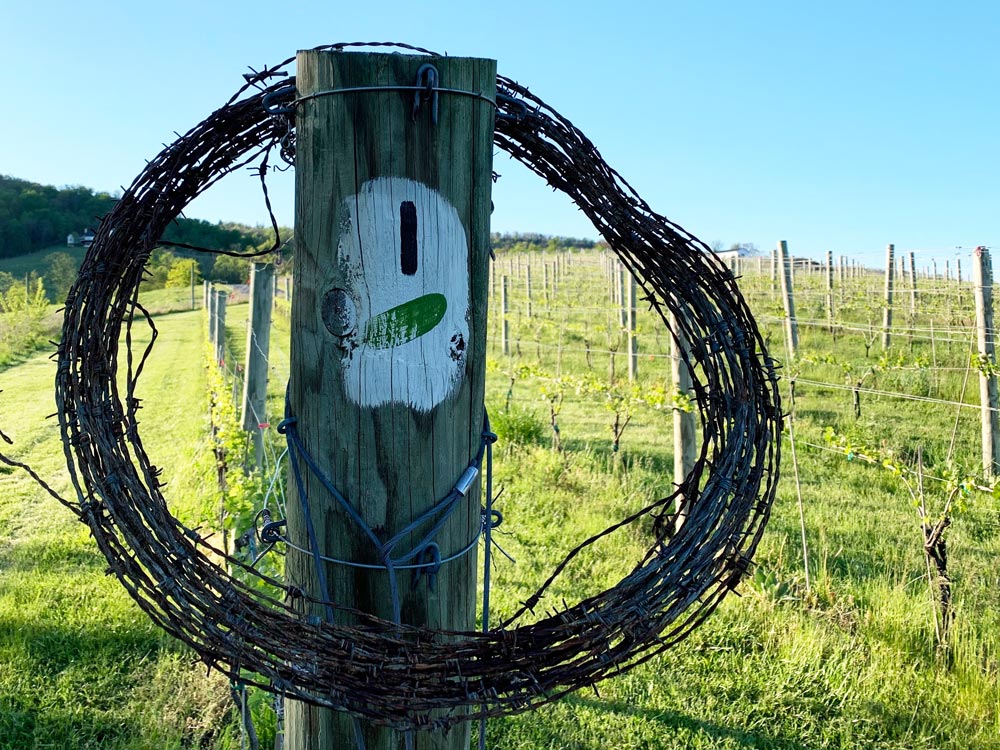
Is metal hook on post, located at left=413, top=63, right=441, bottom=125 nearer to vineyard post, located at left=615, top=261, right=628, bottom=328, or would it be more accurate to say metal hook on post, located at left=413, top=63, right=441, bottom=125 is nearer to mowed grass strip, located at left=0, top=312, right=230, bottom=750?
mowed grass strip, located at left=0, top=312, right=230, bottom=750

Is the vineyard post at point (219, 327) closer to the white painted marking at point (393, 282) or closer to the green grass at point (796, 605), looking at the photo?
the green grass at point (796, 605)

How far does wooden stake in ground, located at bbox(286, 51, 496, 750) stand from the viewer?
5.07 ft

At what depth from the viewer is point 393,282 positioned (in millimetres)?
1547

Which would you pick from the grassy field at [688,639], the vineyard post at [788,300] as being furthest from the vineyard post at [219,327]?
the vineyard post at [788,300]

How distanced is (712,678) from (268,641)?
9.92 ft

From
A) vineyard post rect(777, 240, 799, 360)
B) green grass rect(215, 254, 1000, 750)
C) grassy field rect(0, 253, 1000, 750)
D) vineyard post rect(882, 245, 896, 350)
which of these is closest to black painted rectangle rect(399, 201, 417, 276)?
grassy field rect(0, 253, 1000, 750)

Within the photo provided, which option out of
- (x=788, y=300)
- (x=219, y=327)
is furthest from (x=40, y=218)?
(x=788, y=300)

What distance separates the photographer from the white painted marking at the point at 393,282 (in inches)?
60.9

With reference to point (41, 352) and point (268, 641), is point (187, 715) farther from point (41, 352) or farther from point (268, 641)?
point (41, 352)

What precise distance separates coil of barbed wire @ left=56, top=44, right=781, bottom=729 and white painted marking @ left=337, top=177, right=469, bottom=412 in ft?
1.16

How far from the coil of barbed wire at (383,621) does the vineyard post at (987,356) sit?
6.52m

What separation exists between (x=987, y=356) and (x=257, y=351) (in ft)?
21.6

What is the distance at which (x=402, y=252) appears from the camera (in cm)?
155

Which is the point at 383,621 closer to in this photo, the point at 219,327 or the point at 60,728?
the point at 60,728
